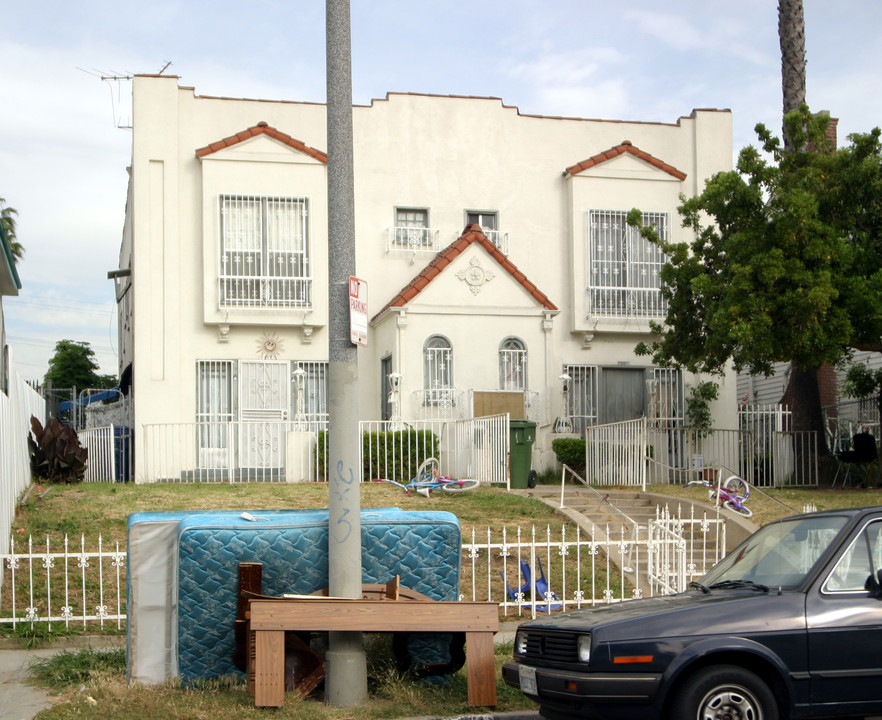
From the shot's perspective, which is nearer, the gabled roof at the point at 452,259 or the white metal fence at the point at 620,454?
the white metal fence at the point at 620,454

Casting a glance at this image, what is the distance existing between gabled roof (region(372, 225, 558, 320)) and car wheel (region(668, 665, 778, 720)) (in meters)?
14.9

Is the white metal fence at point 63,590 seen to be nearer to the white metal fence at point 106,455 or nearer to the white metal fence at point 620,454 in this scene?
the white metal fence at point 106,455

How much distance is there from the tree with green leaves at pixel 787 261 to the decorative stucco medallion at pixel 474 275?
3.42 metres

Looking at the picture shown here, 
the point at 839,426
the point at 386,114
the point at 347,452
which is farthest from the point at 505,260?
the point at 347,452

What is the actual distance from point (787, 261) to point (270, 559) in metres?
11.5

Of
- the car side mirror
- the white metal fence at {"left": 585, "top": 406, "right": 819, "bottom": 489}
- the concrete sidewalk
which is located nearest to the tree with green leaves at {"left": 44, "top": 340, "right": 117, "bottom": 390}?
the white metal fence at {"left": 585, "top": 406, "right": 819, "bottom": 489}

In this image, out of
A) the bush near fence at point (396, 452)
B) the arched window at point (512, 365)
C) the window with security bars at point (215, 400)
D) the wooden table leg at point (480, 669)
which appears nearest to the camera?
the wooden table leg at point (480, 669)

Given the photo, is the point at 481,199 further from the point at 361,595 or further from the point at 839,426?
the point at 361,595

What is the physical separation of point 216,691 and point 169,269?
14.7 meters

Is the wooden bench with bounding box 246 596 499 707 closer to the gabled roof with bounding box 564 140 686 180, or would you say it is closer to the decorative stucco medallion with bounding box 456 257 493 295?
the decorative stucco medallion with bounding box 456 257 493 295

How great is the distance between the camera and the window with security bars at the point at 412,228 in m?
22.6

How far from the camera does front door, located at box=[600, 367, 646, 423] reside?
2284 centimetres

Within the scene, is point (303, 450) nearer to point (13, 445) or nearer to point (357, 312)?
point (13, 445)

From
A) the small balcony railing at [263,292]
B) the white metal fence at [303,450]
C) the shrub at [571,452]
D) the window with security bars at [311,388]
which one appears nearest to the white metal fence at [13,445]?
the white metal fence at [303,450]
